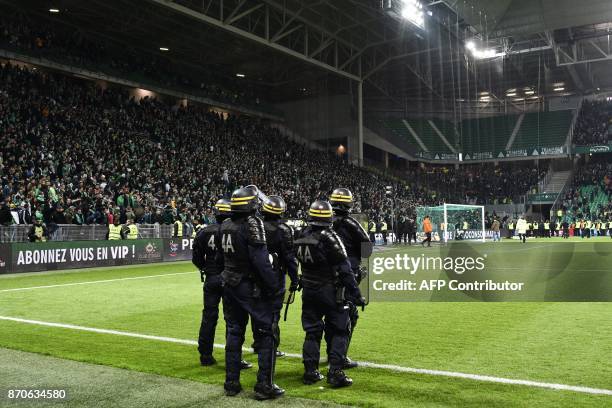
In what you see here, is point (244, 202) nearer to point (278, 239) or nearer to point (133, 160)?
point (278, 239)

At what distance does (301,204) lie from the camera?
1455 inches

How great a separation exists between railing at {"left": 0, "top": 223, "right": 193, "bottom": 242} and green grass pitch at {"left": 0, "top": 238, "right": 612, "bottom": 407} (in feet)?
17.5

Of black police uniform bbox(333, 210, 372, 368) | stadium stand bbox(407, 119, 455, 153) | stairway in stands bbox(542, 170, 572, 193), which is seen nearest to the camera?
black police uniform bbox(333, 210, 372, 368)

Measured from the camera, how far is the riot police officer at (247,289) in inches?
227


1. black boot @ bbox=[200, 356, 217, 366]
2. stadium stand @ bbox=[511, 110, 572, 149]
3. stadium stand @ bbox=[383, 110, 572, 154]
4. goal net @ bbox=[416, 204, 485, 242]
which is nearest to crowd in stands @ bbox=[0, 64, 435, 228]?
goal net @ bbox=[416, 204, 485, 242]

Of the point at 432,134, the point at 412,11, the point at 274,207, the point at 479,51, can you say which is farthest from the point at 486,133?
the point at 274,207

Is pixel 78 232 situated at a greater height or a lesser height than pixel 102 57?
lesser

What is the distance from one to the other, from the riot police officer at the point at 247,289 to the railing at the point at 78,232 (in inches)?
613

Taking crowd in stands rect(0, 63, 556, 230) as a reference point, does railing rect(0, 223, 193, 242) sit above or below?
→ below

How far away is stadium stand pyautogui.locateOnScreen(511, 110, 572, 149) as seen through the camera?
57562 millimetres

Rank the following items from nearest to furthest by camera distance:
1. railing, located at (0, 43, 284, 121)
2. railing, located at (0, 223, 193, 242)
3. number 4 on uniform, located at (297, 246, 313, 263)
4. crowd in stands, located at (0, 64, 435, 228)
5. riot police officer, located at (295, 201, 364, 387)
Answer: riot police officer, located at (295, 201, 364, 387) < number 4 on uniform, located at (297, 246, 313, 263) < railing, located at (0, 223, 193, 242) < crowd in stands, located at (0, 64, 435, 228) < railing, located at (0, 43, 284, 121)

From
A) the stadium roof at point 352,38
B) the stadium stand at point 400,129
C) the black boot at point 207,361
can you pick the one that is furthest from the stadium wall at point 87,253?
the stadium stand at point 400,129

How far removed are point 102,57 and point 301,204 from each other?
15.6 meters

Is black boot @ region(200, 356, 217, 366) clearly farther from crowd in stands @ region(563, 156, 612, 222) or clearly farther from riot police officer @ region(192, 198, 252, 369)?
crowd in stands @ region(563, 156, 612, 222)
